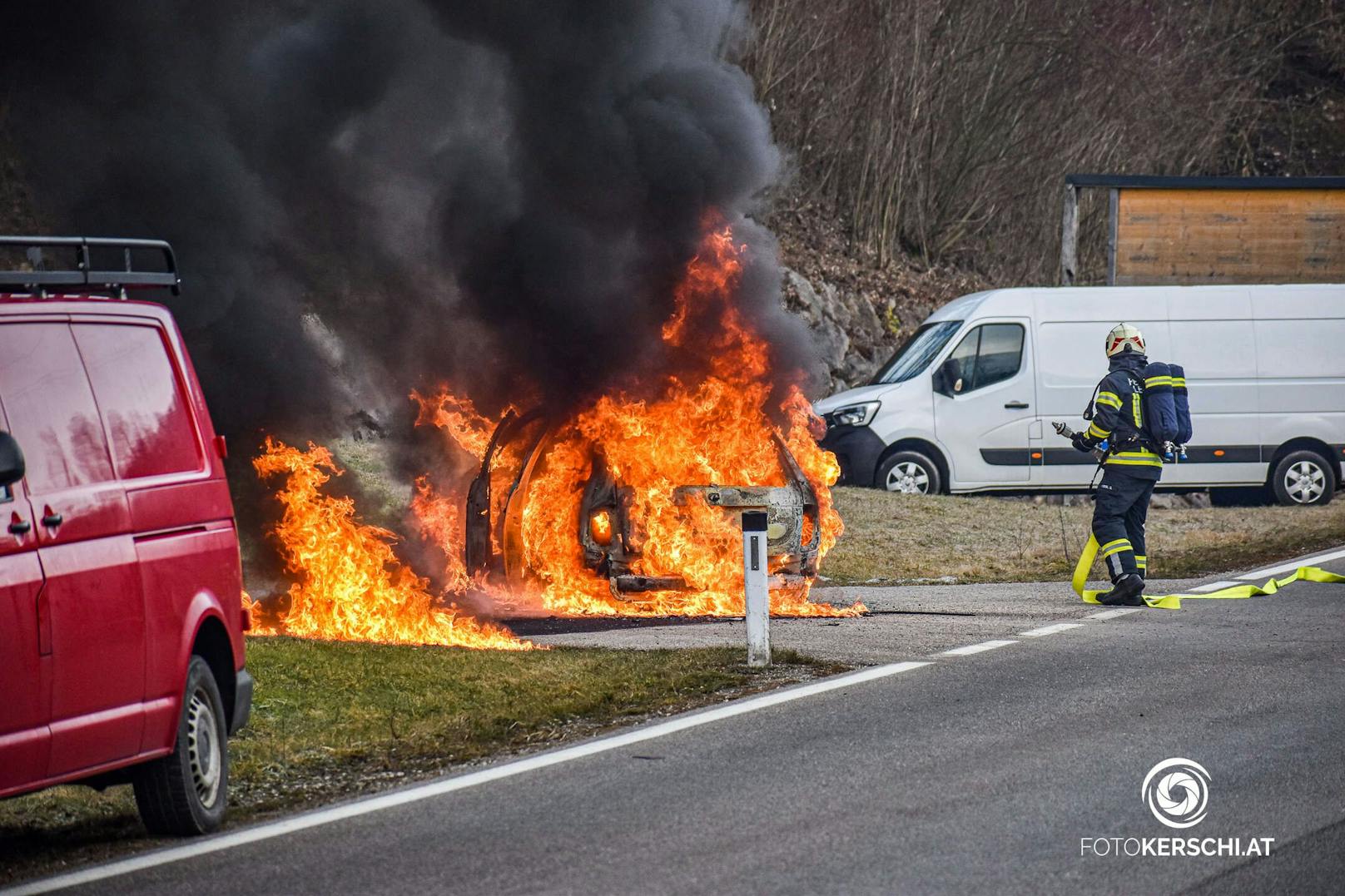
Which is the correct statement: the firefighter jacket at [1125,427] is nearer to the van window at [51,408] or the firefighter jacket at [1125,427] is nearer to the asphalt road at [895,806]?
the asphalt road at [895,806]

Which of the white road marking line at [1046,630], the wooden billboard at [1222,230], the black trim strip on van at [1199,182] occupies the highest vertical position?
the black trim strip on van at [1199,182]

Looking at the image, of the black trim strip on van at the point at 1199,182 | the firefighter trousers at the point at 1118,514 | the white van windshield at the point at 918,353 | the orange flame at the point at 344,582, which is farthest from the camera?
the black trim strip on van at the point at 1199,182

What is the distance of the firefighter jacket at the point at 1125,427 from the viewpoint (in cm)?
1231

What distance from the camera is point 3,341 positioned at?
5.39 meters

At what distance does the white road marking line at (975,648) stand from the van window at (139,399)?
483 cm

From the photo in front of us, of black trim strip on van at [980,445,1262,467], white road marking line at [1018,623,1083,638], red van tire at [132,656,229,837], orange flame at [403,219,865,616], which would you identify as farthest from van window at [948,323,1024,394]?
red van tire at [132,656,229,837]

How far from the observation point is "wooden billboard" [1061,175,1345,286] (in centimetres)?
2341

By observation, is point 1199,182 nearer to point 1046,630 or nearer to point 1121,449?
point 1121,449

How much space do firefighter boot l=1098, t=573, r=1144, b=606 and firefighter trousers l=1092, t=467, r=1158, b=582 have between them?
0.05 meters

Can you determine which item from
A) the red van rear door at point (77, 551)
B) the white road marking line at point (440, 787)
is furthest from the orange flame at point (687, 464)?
the red van rear door at point (77, 551)

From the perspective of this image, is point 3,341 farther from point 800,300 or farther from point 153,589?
point 800,300

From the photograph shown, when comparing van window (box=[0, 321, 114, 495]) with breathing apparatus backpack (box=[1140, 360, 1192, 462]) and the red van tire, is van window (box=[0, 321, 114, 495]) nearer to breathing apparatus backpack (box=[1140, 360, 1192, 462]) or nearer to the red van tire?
the red van tire

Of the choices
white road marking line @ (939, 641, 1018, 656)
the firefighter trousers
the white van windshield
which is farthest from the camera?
the white van windshield

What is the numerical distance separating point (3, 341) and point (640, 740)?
10.5 ft
